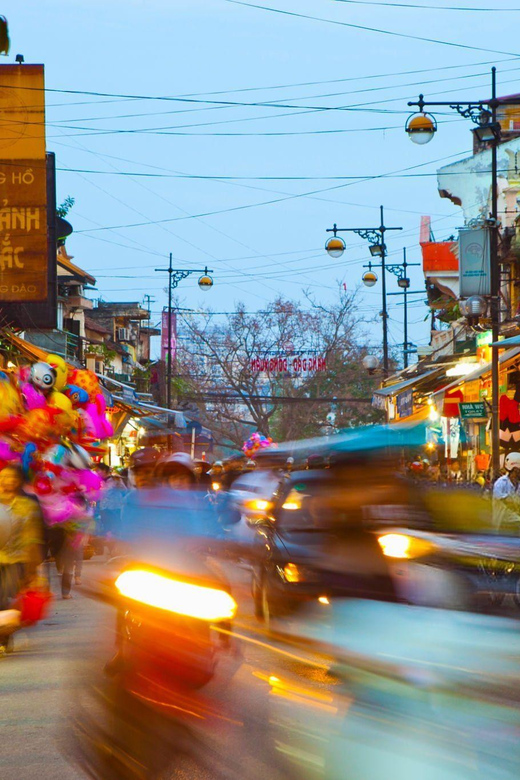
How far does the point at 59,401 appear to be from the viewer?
15.4 m

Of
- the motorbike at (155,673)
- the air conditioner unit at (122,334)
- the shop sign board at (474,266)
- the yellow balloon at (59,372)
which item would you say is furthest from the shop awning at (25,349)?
the air conditioner unit at (122,334)

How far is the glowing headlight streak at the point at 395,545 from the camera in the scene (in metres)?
7.13

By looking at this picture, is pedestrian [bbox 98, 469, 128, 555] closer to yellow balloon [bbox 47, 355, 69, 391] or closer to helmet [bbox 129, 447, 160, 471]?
yellow balloon [bbox 47, 355, 69, 391]

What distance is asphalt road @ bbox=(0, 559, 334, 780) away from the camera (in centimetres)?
632

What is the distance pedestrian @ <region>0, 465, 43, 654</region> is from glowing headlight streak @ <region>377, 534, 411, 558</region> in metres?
4.57

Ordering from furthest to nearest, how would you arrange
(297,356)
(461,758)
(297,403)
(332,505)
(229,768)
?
(297,403) < (297,356) < (332,505) < (229,768) < (461,758)

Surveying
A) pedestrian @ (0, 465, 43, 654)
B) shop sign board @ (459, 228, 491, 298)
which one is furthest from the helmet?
shop sign board @ (459, 228, 491, 298)

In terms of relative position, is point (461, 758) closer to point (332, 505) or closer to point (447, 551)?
point (447, 551)

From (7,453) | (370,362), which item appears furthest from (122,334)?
(7,453)

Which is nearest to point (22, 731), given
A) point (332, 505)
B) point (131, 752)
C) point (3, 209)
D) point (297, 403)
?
point (131, 752)

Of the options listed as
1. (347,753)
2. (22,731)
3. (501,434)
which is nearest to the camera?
(347,753)

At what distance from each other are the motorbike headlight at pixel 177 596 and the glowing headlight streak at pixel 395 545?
3.63 ft

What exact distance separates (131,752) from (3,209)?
17173mm

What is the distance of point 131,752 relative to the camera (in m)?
6.30
